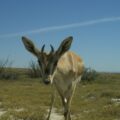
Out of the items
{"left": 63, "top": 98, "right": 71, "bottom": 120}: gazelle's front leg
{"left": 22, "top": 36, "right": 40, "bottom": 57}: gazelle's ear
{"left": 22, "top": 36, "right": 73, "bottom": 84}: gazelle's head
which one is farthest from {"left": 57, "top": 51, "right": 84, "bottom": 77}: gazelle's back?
{"left": 22, "top": 36, "right": 40, "bottom": 57}: gazelle's ear

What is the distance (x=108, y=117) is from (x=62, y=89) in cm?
330

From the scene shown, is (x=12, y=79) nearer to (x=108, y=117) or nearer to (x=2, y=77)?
(x=2, y=77)

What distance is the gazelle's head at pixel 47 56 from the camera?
8.36m

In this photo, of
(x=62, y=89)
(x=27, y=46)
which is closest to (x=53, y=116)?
(x=62, y=89)

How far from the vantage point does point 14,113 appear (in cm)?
1303

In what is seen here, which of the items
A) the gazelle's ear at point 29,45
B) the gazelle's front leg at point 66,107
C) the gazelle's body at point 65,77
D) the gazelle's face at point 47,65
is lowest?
the gazelle's front leg at point 66,107

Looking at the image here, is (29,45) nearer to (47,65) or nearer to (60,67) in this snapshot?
(47,65)

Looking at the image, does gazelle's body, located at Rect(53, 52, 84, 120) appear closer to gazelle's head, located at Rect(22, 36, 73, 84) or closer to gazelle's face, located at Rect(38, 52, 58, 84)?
gazelle's head, located at Rect(22, 36, 73, 84)

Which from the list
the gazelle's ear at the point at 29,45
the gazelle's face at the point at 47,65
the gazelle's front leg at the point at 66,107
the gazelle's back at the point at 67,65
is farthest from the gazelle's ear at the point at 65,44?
the gazelle's front leg at the point at 66,107

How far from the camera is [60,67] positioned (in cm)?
988

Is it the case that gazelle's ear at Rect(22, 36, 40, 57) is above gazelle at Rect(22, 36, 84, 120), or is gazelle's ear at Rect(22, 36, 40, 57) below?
above

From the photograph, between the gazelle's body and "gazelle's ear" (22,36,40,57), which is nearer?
"gazelle's ear" (22,36,40,57)

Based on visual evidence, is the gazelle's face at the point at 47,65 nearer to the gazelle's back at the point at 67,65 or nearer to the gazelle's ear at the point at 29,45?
the gazelle's ear at the point at 29,45

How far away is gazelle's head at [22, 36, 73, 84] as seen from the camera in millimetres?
8359
